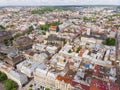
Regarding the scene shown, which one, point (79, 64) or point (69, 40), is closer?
point (79, 64)

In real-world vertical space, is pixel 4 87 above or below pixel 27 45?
below

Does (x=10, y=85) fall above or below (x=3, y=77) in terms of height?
above

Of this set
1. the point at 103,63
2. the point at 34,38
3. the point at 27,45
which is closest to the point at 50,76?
the point at 103,63

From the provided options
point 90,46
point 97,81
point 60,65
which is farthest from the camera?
point 90,46

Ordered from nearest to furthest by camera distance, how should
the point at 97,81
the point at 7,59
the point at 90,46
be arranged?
1. the point at 97,81
2. the point at 7,59
3. the point at 90,46

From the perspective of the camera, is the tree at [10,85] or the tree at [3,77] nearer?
the tree at [10,85]

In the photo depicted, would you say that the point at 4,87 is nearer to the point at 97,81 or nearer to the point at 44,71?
the point at 44,71

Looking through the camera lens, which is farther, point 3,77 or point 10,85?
point 3,77

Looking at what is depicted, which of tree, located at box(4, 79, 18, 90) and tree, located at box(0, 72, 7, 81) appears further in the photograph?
tree, located at box(0, 72, 7, 81)

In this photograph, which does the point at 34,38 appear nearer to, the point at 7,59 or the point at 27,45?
the point at 27,45

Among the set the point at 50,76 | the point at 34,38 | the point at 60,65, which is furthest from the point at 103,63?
the point at 34,38
